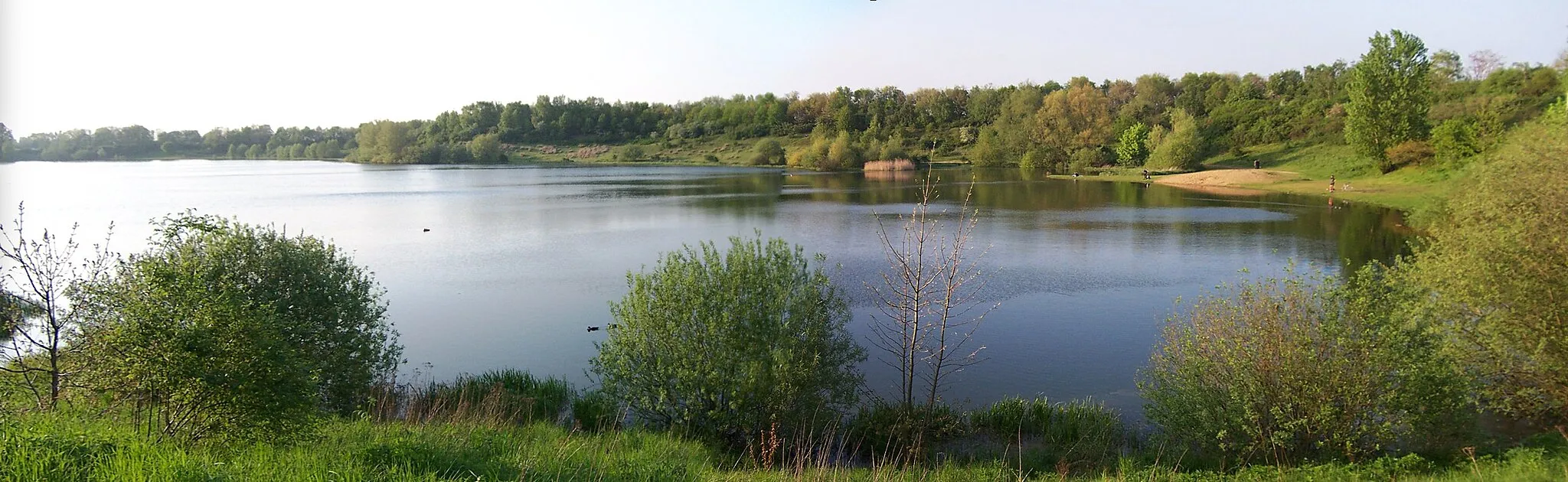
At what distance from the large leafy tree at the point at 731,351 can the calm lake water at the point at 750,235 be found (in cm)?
262

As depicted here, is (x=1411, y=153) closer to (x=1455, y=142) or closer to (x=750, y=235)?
(x=1455, y=142)

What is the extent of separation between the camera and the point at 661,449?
9.45 metres

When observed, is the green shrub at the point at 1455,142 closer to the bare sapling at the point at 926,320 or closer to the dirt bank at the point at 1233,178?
the dirt bank at the point at 1233,178

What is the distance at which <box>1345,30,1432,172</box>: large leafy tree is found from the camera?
165ft

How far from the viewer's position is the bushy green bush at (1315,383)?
909cm

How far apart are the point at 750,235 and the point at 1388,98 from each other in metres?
46.3

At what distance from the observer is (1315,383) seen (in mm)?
9195

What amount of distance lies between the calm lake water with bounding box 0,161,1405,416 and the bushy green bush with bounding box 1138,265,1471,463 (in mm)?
1040

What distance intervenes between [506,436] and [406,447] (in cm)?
222

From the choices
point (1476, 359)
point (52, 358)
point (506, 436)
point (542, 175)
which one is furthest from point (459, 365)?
point (542, 175)

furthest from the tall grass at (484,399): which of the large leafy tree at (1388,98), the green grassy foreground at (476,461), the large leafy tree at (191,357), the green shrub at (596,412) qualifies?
the large leafy tree at (1388,98)

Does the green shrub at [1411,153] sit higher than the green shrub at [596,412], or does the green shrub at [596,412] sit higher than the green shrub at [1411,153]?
the green shrub at [1411,153]

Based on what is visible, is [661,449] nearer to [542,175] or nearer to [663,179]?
[663,179]

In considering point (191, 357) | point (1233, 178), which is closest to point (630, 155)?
point (1233, 178)
